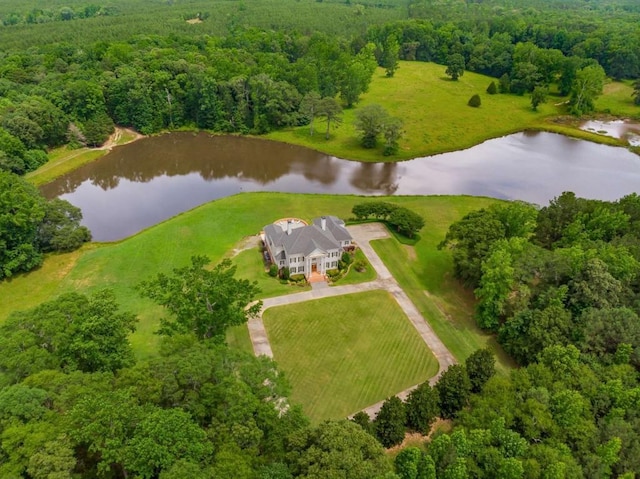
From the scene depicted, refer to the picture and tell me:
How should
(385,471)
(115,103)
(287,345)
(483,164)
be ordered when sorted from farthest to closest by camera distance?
1. (115,103)
2. (483,164)
3. (287,345)
4. (385,471)

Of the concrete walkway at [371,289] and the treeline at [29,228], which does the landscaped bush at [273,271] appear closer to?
the concrete walkway at [371,289]

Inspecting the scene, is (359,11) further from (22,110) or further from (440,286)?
(440,286)

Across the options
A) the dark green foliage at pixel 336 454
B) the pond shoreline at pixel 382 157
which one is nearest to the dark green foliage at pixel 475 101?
the pond shoreline at pixel 382 157

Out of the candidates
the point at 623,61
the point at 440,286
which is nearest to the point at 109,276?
the point at 440,286

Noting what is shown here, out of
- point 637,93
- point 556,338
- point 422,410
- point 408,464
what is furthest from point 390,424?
point 637,93

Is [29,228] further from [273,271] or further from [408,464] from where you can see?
[408,464]

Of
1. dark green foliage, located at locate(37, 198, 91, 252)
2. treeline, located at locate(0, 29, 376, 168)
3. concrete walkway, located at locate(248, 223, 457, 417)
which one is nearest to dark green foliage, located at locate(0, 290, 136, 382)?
concrete walkway, located at locate(248, 223, 457, 417)
